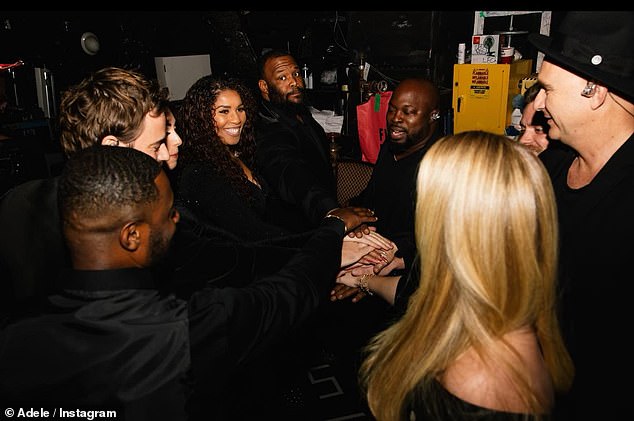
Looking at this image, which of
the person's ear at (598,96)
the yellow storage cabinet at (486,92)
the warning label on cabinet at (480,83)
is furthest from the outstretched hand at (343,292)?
the warning label on cabinet at (480,83)

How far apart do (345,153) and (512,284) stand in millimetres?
4176

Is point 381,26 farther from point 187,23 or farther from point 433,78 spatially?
point 187,23

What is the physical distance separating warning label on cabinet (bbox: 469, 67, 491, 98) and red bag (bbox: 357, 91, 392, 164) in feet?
2.70

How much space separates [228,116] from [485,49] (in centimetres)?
298

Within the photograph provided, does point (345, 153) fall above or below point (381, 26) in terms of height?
below

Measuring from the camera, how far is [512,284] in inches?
44.0

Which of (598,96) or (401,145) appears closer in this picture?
(598,96)

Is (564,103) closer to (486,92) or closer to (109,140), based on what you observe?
(109,140)

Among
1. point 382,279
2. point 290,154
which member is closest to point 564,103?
point 382,279

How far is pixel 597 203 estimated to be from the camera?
1.59 m

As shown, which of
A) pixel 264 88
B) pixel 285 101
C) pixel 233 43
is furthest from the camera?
pixel 233 43

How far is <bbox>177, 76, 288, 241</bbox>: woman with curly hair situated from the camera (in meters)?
2.40

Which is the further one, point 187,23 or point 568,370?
point 187,23

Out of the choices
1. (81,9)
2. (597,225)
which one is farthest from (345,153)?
(81,9)
